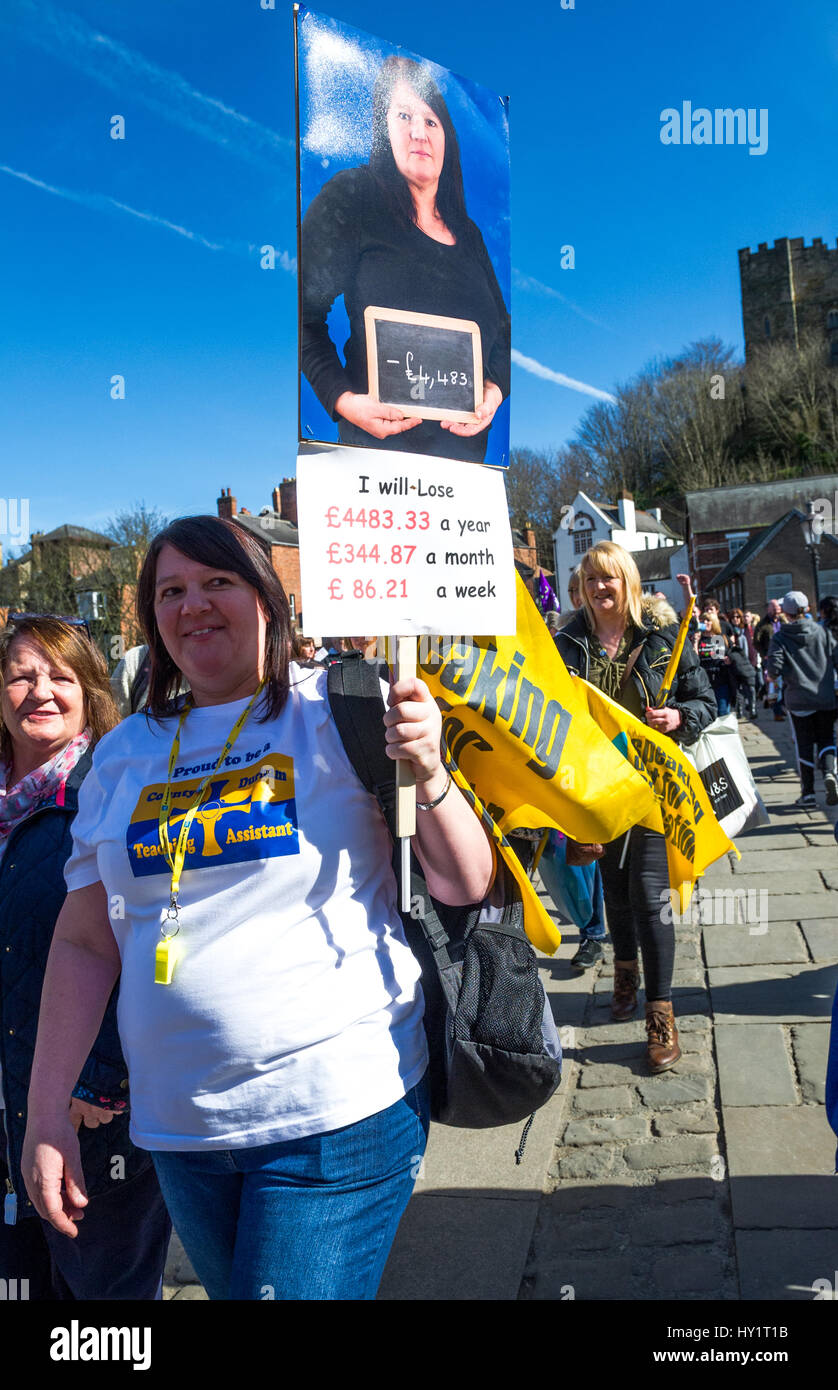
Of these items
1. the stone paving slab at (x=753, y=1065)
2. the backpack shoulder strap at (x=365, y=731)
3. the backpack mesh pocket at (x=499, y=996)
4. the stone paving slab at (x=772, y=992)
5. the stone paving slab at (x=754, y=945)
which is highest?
the backpack shoulder strap at (x=365, y=731)

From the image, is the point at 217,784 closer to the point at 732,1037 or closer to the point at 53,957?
the point at 53,957

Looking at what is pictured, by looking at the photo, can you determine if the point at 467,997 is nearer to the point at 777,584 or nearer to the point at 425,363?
the point at 425,363

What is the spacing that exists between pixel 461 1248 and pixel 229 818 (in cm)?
199

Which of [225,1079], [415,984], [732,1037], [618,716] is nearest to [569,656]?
[618,716]

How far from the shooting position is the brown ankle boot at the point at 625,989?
4859mm

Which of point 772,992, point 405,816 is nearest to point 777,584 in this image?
point 772,992

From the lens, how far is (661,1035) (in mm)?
4254

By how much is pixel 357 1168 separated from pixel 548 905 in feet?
18.8

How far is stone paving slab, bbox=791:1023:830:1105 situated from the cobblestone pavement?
10 mm

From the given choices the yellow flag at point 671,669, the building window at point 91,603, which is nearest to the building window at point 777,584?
the building window at point 91,603

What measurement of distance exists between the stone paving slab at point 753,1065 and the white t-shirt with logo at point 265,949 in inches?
97.3
